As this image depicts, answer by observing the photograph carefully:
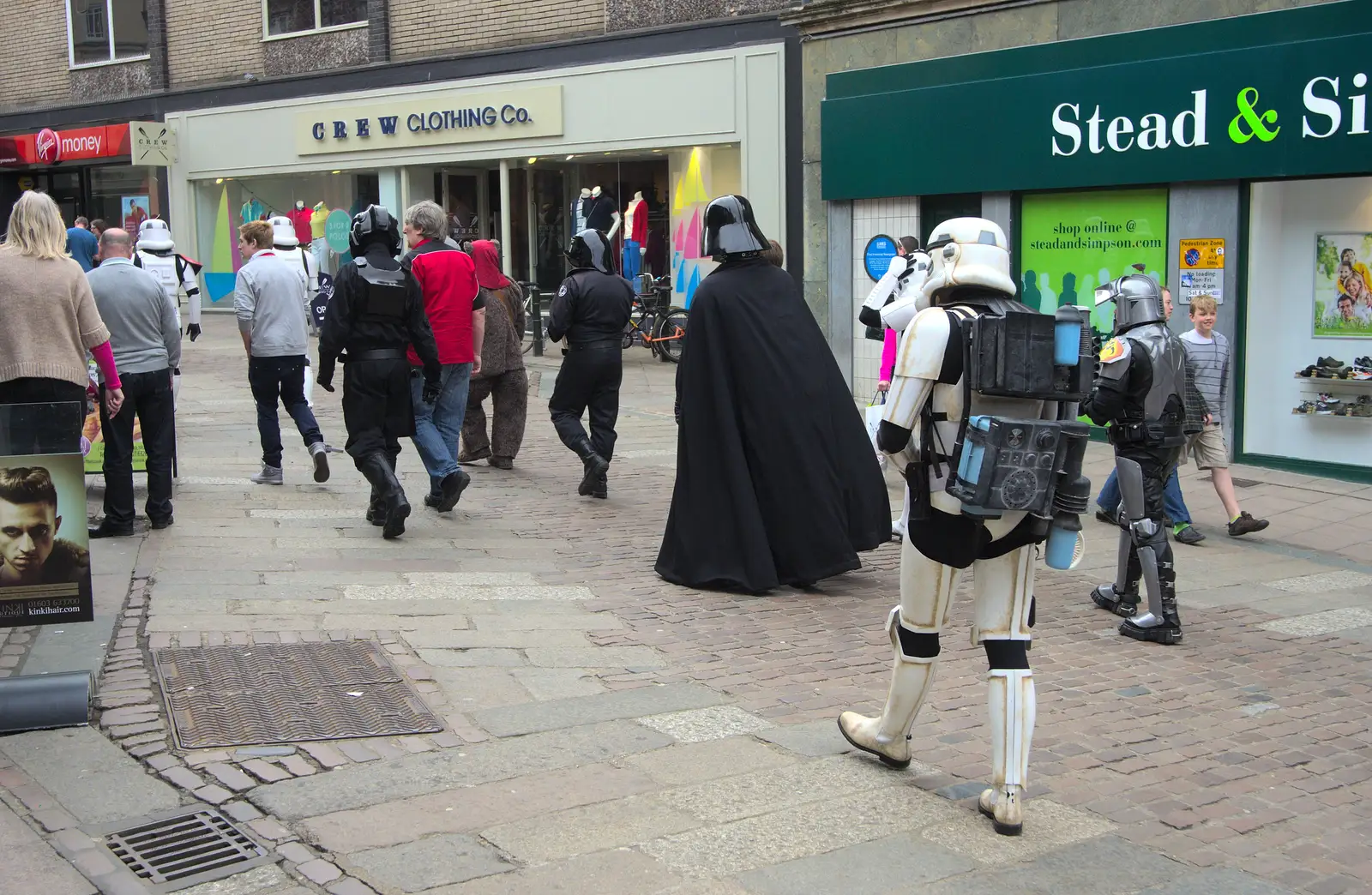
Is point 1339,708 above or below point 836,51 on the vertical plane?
below

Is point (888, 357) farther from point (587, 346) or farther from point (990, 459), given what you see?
point (990, 459)

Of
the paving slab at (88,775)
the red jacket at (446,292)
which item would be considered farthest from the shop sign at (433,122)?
the paving slab at (88,775)

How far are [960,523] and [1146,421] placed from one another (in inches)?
117

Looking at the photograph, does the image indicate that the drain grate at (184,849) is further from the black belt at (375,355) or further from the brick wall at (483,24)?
the brick wall at (483,24)

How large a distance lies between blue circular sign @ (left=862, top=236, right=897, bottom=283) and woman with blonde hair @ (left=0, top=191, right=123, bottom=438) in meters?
9.82

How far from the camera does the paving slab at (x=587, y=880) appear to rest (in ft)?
13.1

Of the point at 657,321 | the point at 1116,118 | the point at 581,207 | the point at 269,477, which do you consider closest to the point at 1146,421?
the point at 1116,118

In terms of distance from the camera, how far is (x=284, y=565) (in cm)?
795

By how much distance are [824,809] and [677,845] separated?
0.58m

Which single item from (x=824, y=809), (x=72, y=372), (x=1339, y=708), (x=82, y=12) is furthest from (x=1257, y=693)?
(x=82, y=12)

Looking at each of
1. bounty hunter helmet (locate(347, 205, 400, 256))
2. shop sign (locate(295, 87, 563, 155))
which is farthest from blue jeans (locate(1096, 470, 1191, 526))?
shop sign (locate(295, 87, 563, 155))

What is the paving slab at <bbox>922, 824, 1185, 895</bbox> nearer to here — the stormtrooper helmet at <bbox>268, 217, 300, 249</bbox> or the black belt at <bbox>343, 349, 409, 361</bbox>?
the black belt at <bbox>343, 349, 409, 361</bbox>

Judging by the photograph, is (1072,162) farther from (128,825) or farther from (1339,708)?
(128,825)

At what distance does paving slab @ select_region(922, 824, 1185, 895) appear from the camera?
4.13 m
